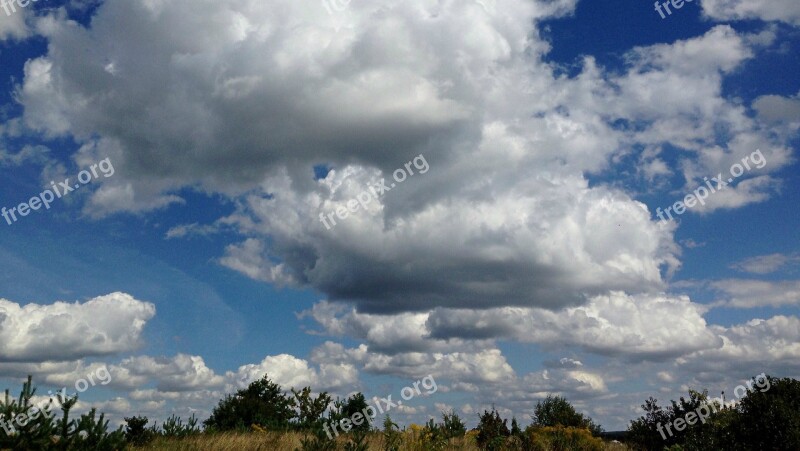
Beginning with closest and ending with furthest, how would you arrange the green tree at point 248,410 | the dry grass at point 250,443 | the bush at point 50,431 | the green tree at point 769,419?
the bush at point 50,431, the green tree at point 769,419, the dry grass at point 250,443, the green tree at point 248,410

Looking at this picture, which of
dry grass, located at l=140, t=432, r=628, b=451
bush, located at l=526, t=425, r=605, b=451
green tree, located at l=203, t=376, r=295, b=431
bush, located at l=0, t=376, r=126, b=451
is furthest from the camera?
green tree, located at l=203, t=376, r=295, b=431

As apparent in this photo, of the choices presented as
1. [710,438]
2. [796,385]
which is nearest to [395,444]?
[710,438]

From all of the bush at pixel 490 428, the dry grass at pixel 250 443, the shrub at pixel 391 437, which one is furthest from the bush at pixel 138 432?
the bush at pixel 490 428

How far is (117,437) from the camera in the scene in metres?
10.7

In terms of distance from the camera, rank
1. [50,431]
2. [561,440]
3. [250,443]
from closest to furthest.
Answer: [50,431] → [250,443] → [561,440]

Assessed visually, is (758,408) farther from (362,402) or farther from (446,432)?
(362,402)

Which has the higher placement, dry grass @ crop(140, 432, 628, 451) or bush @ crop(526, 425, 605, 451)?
dry grass @ crop(140, 432, 628, 451)

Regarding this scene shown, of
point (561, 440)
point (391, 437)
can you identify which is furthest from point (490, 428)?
point (391, 437)

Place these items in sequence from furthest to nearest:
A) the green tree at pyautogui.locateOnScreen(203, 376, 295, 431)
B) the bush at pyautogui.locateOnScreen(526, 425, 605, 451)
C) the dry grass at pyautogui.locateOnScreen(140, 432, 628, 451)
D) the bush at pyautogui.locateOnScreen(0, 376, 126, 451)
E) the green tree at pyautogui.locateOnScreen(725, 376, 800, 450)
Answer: the green tree at pyautogui.locateOnScreen(203, 376, 295, 431) → the bush at pyautogui.locateOnScreen(526, 425, 605, 451) → the dry grass at pyautogui.locateOnScreen(140, 432, 628, 451) → the green tree at pyautogui.locateOnScreen(725, 376, 800, 450) → the bush at pyautogui.locateOnScreen(0, 376, 126, 451)

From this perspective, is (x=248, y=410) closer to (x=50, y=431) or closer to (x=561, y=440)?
(x=561, y=440)

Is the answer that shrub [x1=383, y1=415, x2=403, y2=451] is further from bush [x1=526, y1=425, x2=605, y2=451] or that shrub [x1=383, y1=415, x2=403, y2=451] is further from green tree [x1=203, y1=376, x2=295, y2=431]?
green tree [x1=203, y1=376, x2=295, y2=431]

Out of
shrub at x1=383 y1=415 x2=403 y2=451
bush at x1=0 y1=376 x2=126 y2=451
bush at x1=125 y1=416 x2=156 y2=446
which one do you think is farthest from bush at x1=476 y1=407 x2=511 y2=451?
bush at x1=0 y1=376 x2=126 y2=451

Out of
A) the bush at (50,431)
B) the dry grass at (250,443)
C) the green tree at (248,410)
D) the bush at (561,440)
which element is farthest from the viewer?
the green tree at (248,410)

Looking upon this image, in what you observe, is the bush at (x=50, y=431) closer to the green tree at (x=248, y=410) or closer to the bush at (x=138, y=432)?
the bush at (x=138, y=432)
